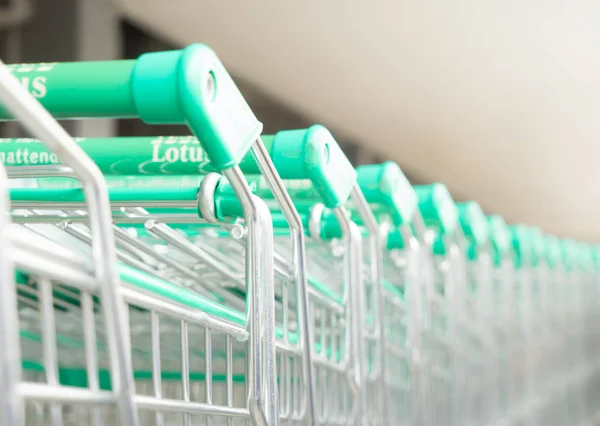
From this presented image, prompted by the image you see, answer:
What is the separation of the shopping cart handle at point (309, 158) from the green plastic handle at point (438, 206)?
66 cm

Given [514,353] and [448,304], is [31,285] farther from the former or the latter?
[514,353]

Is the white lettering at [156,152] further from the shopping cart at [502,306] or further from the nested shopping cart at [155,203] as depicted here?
the shopping cart at [502,306]

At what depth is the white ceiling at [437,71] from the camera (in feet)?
9.50

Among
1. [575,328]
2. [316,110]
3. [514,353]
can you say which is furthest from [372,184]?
[316,110]

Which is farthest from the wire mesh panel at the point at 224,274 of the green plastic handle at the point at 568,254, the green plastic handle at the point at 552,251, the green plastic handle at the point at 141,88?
the green plastic handle at the point at 568,254

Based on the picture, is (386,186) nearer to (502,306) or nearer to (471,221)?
(471,221)

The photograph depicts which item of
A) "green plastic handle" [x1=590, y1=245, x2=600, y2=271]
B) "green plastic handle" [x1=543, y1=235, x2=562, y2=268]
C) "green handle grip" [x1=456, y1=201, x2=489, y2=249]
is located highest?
"green plastic handle" [x1=590, y1=245, x2=600, y2=271]

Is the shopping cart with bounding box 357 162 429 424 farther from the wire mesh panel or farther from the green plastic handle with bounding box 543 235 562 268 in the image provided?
the green plastic handle with bounding box 543 235 562 268

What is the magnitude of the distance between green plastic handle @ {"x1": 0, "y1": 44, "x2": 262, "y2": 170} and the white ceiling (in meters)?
2.27

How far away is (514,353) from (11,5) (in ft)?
6.96

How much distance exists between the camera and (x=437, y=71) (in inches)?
136

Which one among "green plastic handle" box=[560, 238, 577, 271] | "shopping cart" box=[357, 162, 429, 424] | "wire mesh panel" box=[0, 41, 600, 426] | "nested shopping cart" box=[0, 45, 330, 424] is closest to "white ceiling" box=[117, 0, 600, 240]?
"green plastic handle" box=[560, 238, 577, 271]

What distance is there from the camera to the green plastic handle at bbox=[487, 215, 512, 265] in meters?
2.21

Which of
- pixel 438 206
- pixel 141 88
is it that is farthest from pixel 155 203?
pixel 438 206
